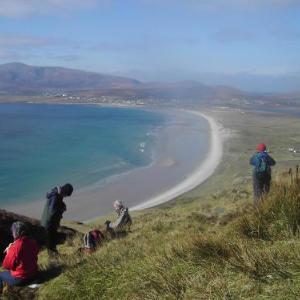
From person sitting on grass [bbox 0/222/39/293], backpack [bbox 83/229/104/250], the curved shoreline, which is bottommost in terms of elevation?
the curved shoreline

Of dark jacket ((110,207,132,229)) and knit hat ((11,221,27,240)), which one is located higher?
knit hat ((11,221,27,240))

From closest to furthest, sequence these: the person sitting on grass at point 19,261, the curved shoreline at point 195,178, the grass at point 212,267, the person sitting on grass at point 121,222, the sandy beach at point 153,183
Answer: the grass at point 212,267 → the person sitting on grass at point 19,261 → the person sitting on grass at point 121,222 → the sandy beach at point 153,183 → the curved shoreline at point 195,178

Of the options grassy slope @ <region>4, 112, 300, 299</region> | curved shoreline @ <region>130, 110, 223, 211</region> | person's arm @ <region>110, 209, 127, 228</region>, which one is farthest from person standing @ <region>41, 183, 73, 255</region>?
curved shoreline @ <region>130, 110, 223, 211</region>

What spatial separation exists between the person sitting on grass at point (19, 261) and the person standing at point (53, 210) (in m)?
2.25

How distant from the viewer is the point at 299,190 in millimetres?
6727

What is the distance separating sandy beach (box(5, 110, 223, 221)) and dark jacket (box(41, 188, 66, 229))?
719 inches

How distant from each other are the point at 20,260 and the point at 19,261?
0.02m

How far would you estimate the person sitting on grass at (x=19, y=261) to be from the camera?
20.5 ft

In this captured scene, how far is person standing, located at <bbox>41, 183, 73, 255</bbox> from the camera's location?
8.65m

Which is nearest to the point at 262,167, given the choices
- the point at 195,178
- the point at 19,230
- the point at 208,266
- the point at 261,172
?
the point at 261,172

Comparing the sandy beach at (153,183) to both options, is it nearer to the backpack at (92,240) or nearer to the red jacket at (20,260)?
the backpack at (92,240)

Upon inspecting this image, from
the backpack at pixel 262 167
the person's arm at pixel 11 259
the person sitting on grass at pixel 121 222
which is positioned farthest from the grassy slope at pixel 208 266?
the backpack at pixel 262 167

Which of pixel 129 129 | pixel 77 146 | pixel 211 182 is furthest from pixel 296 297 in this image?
pixel 129 129

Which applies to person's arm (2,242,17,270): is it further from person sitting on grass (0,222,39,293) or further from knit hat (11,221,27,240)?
knit hat (11,221,27,240)
